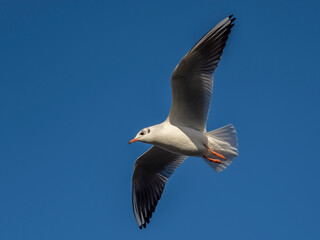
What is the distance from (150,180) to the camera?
8.37 meters

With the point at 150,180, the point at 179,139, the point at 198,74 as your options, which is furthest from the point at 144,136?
the point at 150,180

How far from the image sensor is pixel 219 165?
7.81 metres

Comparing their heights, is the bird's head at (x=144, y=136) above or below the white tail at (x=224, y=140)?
above

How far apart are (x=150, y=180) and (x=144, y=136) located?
1383 mm

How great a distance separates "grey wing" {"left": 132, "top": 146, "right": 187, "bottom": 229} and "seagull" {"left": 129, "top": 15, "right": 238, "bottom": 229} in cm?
2

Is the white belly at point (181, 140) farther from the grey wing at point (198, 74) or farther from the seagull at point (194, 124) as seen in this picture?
the grey wing at point (198, 74)

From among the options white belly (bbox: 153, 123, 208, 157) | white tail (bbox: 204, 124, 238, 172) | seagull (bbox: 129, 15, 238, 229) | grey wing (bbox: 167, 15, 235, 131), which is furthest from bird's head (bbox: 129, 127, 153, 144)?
white tail (bbox: 204, 124, 238, 172)

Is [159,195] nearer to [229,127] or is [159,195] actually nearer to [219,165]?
[219,165]

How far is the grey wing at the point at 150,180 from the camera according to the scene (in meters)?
8.26

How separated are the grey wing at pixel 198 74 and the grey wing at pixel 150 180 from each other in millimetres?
1083

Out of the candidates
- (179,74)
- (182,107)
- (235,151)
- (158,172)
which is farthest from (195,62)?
(158,172)

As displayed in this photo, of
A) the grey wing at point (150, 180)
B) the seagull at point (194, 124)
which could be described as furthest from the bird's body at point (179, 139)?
the grey wing at point (150, 180)

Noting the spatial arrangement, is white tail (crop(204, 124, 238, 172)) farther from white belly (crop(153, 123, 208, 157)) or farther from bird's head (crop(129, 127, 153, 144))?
bird's head (crop(129, 127, 153, 144))

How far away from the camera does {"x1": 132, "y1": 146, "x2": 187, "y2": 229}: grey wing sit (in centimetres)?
826
